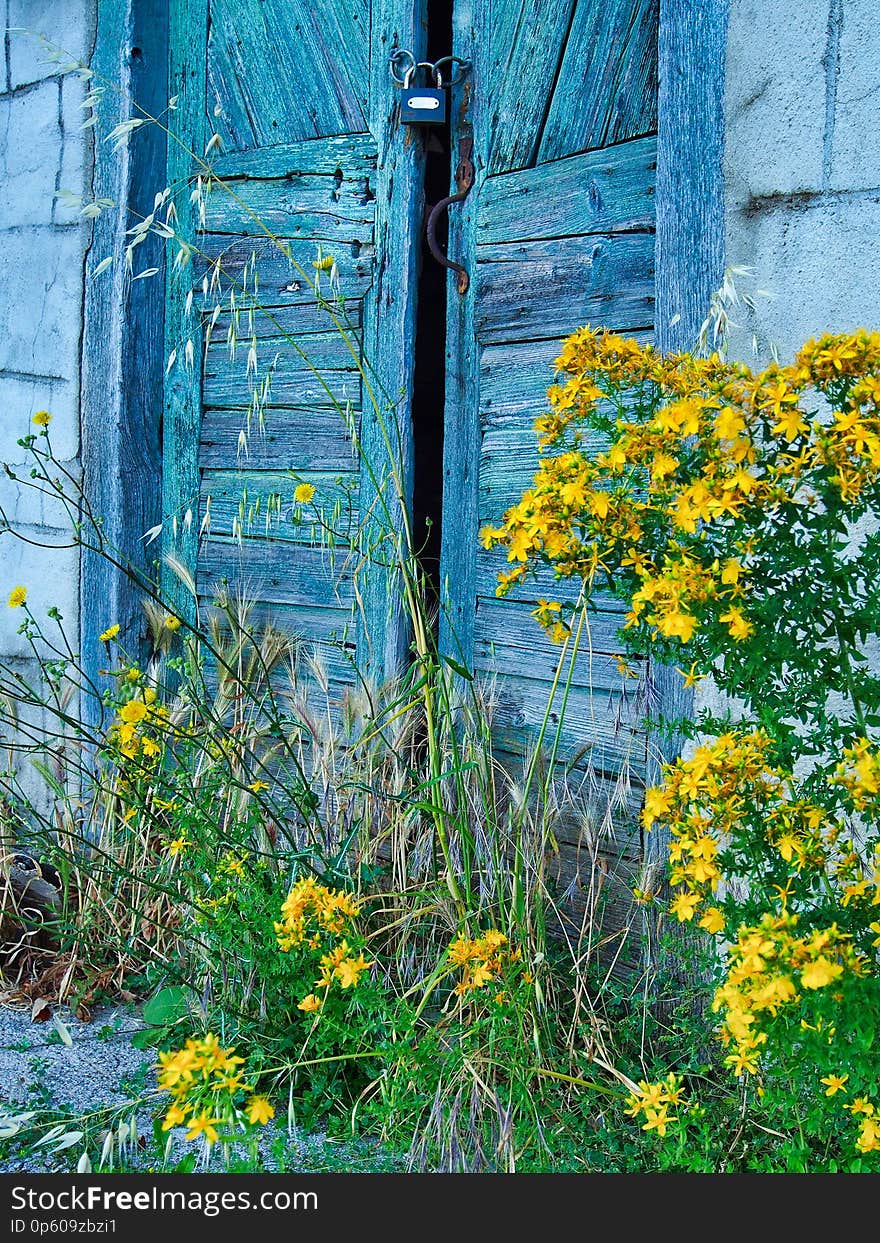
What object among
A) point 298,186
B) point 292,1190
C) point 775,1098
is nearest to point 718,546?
point 775,1098

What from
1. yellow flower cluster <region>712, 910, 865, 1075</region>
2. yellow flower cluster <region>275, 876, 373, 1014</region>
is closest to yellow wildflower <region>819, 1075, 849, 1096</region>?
yellow flower cluster <region>712, 910, 865, 1075</region>

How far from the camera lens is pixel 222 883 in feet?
7.19

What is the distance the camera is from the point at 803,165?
2.01 metres

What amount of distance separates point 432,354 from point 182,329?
79cm

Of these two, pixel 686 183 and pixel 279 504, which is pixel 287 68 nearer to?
pixel 279 504

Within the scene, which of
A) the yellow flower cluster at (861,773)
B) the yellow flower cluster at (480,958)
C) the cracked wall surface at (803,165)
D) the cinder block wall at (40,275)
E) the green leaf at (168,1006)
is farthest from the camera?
the cinder block wall at (40,275)

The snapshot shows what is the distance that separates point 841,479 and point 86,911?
2078 millimetres

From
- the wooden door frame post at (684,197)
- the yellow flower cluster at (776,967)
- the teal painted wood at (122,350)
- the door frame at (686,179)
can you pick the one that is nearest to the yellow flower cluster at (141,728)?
the door frame at (686,179)

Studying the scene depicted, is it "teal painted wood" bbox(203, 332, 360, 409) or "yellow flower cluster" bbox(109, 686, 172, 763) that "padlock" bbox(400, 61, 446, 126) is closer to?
"teal painted wood" bbox(203, 332, 360, 409)

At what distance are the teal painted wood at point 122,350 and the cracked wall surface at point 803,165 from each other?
195cm

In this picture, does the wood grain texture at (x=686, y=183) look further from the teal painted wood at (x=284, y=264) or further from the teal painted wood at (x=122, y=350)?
the teal painted wood at (x=122, y=350)

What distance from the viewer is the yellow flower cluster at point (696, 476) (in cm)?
142

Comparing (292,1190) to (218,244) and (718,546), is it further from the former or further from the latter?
(218,244)

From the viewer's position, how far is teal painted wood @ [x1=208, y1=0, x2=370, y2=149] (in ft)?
9.80
